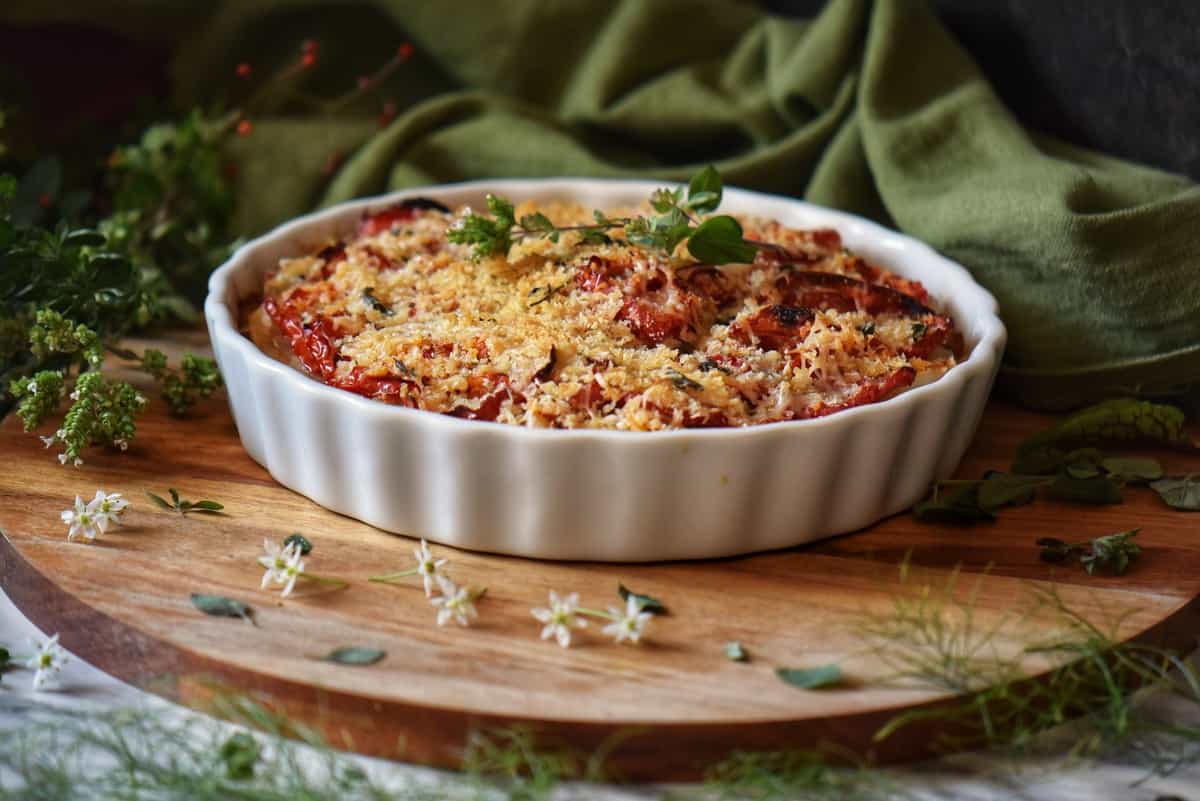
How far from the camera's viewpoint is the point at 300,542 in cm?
229

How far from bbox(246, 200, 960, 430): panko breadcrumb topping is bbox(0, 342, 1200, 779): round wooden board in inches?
10.5

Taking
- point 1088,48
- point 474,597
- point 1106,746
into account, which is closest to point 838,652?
point 1106,746

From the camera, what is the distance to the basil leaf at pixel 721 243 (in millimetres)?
2588

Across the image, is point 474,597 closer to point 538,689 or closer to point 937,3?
point 538,689

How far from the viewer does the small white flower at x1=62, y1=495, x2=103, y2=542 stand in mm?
2270

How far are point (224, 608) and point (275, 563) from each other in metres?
0.11

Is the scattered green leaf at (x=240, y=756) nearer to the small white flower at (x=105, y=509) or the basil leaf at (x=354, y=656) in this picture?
the basil leaf at (x=354, y=656)

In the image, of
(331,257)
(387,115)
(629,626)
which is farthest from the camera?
(387,115)

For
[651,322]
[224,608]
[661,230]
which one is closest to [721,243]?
[661,230]

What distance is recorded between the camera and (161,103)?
408 cm

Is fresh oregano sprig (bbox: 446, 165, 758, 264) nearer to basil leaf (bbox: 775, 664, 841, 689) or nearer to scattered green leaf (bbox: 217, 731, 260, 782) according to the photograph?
basil leaf (bbox: 775, 664, 841, 689)

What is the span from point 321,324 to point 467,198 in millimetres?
850

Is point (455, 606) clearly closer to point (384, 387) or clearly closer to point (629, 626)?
point (629, 626)

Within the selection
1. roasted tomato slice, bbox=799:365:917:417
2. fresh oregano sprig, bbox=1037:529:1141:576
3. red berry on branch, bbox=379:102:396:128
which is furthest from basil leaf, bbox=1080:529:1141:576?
red berry on branch, bbox=379:102:396:128
